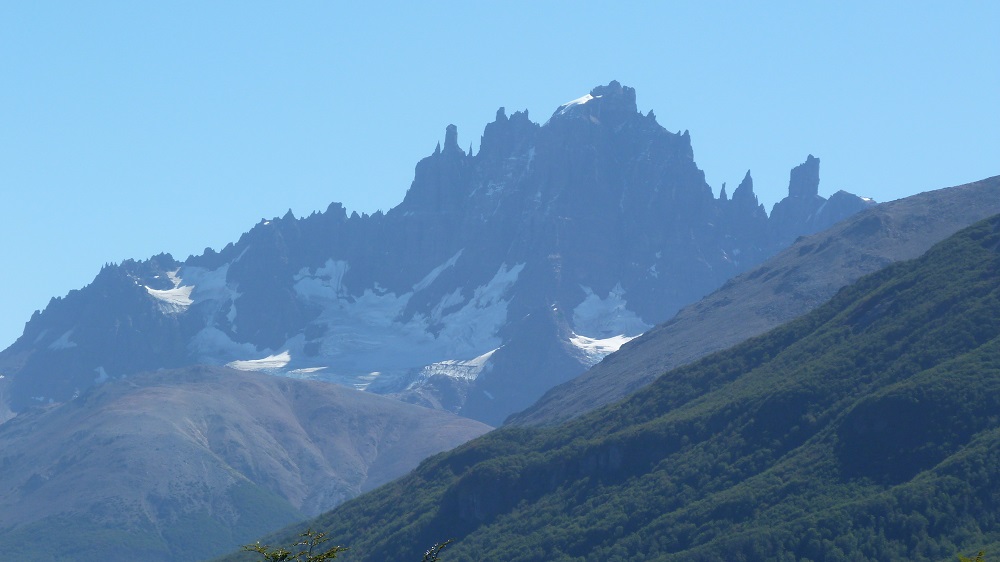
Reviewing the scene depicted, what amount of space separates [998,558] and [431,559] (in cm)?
13256

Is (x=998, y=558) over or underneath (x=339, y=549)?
underneath

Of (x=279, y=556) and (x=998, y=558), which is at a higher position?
(x=279, y=556)

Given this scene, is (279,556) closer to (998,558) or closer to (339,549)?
(339,549)

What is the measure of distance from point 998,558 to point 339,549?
136 meters

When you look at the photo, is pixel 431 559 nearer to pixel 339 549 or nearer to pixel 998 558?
pixel 339 549

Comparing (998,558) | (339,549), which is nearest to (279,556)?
(339,549)

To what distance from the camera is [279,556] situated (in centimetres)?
8131

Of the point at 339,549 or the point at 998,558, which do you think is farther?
the point at 998,558

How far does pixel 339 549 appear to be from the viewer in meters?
84.3

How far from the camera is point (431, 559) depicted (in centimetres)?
8494

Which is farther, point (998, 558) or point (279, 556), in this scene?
point (998, 558)

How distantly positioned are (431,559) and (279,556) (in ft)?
27.7

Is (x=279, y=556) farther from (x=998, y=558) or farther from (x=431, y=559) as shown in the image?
(x=998, y=558)

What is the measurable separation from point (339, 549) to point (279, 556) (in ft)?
13.4
